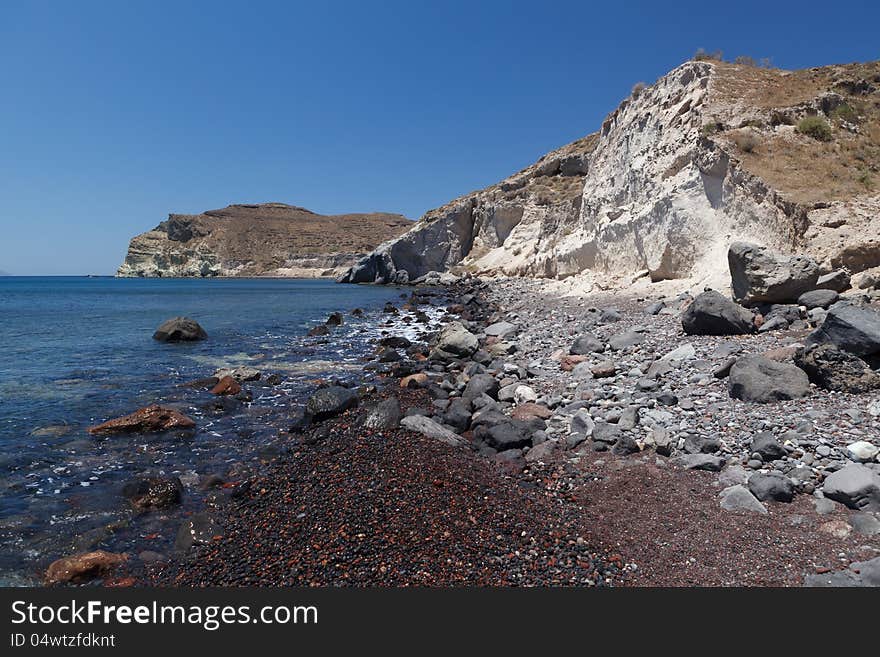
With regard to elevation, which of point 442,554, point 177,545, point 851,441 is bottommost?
point 177,545

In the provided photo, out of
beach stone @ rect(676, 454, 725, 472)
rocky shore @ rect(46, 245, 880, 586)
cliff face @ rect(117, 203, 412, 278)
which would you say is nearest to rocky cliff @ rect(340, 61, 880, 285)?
rocky shore @ rect(46, 245, 880, 586)

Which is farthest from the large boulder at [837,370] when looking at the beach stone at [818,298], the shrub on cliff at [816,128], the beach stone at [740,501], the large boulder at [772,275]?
the shrub on cliff at [816,128]

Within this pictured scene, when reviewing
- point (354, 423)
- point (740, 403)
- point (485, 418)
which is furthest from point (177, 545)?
point (740, 403)

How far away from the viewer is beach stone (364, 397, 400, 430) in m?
8.53

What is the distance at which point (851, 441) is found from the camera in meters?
5.55

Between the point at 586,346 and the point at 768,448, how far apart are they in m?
6.51

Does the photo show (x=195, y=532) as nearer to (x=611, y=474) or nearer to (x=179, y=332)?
(x=611, y=474)

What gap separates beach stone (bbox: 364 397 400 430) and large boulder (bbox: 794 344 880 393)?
22.1 feet

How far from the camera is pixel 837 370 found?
679cm

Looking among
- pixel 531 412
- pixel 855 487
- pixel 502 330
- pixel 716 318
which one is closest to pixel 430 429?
pixel 531 412

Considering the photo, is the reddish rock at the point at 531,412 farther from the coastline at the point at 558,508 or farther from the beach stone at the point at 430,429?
the beach stone at the point at 430,429

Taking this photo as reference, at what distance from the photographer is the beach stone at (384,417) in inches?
336

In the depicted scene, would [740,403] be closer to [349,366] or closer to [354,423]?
[354,423]

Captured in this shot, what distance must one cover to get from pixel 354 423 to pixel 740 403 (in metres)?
6.62
